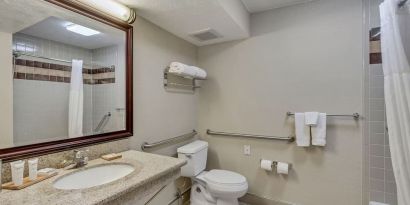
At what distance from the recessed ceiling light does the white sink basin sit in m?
0.91

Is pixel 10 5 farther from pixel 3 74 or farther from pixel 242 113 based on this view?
pixel 242 113

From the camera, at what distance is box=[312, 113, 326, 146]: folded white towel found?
1.88 meters

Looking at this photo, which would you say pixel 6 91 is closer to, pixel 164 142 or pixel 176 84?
pixel 164 142

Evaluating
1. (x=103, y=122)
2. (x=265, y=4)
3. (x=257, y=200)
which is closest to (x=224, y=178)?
(x=257, y=200)

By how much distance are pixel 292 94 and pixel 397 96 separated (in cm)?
86

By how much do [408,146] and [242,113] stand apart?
141cm

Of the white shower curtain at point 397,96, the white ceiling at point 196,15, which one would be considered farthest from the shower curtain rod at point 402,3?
the white ceiling at point 196,15

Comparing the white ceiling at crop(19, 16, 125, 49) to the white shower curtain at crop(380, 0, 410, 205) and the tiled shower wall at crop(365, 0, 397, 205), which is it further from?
the tiled shower wall at crop(365, 0, 397, 205)

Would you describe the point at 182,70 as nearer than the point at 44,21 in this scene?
No

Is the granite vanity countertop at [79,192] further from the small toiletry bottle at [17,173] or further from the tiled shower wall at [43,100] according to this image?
the tiled shower wall at [43,100]

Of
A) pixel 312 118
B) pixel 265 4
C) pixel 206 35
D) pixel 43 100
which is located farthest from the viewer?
pixel 206 35

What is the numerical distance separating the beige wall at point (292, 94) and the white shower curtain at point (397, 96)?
0.45 meters

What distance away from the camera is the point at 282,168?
206cm

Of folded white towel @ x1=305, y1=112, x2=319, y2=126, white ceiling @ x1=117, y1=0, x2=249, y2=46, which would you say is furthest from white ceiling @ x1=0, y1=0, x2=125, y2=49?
folded white towel @ x1=305, y1=112, x2=319, y2=126
